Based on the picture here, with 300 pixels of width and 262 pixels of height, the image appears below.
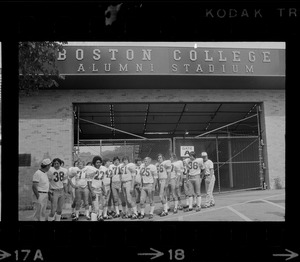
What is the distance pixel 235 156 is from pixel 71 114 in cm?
530

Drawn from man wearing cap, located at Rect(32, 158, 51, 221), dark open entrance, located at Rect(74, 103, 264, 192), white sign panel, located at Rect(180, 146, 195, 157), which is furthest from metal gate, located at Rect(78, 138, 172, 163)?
man wearing cap, located at Rect(32, 158, 51, 221)

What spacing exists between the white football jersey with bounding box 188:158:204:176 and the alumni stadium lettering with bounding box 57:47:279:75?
2.32 metres

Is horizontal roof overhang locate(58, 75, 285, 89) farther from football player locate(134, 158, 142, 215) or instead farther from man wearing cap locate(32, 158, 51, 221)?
man wearing cap locate(32, 158, 51, 221)


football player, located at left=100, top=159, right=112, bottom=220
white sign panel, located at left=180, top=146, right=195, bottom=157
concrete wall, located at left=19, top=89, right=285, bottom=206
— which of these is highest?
concrete wall, located at left=19, top=89, right=285, bottom=206

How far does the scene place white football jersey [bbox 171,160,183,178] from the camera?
719cm

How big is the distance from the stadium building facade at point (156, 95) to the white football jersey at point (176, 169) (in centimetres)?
167

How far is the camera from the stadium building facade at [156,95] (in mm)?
8094

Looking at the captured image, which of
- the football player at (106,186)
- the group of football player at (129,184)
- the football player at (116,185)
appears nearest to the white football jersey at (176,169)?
the group of football player at (129,184)

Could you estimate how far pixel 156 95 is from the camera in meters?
9.22

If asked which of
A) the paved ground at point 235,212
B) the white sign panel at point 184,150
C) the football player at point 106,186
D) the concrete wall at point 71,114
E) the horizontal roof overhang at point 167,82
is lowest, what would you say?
the paved ground at point 235,212

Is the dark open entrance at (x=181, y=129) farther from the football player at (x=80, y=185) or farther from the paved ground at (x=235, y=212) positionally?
the football player at (x=80, y=185)
